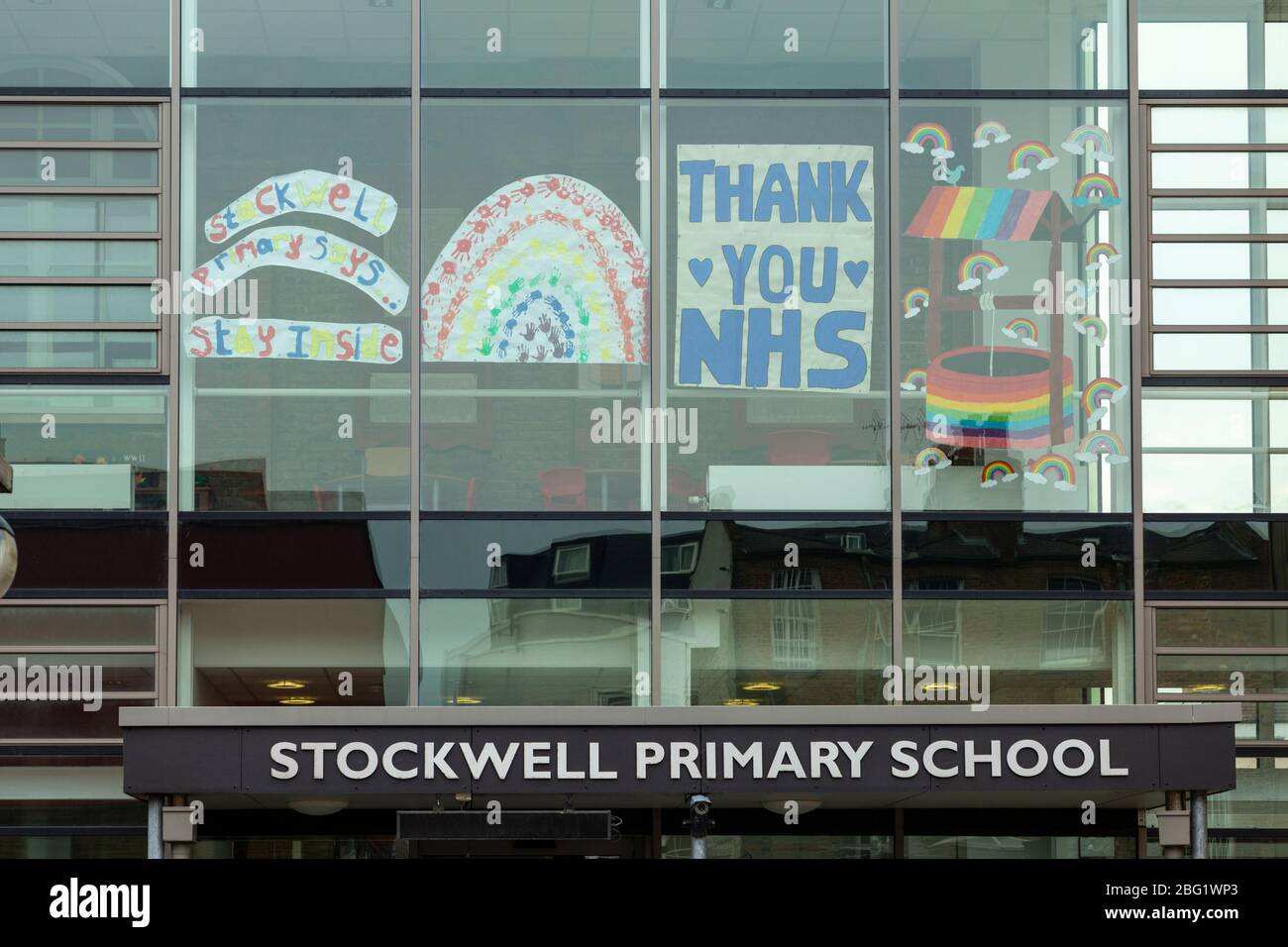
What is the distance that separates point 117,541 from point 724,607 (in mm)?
5895

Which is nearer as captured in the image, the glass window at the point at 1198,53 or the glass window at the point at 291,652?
the glass window at the point at 291,652

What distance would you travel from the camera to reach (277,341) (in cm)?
1647

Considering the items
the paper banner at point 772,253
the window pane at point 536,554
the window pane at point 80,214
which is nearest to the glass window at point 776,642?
the window pane at point 536,554

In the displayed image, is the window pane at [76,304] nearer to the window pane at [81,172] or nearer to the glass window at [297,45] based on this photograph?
the window pane at [81,172]

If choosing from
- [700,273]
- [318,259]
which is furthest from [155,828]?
[700,273]

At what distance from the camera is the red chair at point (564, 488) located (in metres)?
16.3

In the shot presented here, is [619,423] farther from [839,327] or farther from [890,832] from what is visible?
[890,832]

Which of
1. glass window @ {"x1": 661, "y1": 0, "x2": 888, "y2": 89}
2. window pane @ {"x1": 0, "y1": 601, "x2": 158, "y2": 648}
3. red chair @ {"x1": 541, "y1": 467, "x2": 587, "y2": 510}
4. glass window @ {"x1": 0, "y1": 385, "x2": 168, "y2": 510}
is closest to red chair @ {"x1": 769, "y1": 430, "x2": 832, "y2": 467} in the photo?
red chair @ {"x1": 541, "y1": 467, "x2": 587, "y2": 510}

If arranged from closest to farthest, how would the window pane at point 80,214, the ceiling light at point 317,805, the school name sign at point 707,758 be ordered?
the school name sign at point 707,758 → the ceiling light at point 317,805 → the window pane at point 80,214

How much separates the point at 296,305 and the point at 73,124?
2860 mm

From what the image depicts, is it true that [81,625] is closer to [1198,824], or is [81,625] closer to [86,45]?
[86,45]

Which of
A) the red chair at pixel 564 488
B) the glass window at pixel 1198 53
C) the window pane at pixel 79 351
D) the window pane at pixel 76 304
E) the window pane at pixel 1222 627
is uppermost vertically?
the glass window at pixel 1198 53

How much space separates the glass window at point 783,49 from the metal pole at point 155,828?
8.39 meters

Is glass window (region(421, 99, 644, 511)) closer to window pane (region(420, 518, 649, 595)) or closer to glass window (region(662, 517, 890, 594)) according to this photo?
window pane (region(420, 518, 649, 595))
